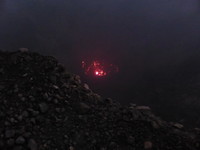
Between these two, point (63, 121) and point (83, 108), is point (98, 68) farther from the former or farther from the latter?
point (63, 121)

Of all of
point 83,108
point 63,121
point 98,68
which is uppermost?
point 98,68

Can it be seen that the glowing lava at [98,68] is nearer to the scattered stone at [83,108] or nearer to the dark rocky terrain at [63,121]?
the dark rocky terrain at [63,121]

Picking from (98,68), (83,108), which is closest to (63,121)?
(83,108)

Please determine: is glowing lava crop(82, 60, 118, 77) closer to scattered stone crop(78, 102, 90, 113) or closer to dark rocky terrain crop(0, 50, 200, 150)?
dark rocky terrain crop(0, 50, 200, 150)

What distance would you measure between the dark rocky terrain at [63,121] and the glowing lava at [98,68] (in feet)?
14.0

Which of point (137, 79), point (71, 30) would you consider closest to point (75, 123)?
point (137, 79)

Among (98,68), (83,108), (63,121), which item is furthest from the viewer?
(98,68)

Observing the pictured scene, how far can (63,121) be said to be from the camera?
556 cm

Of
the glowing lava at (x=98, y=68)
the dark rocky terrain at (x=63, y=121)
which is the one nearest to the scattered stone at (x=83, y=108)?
the dark rocky terrain at (x=63, y=121)

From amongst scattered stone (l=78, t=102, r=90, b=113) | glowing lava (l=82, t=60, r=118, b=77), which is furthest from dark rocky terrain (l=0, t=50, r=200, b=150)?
glowing lava (l=82, t=60, r=118, b=77)

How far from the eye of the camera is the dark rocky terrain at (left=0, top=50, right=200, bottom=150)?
199 inches

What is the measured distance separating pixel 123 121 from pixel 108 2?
48.4 ft

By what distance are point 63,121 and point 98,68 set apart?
6200 mm

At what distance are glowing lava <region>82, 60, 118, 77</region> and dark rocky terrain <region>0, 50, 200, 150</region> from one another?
4281 mm
